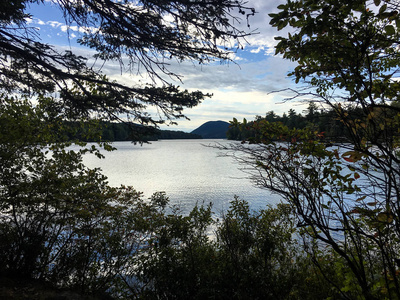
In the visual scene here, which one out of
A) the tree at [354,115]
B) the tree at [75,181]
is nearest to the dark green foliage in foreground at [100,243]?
the tree at [75,181]

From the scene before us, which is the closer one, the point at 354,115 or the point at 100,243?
the point at 354,115

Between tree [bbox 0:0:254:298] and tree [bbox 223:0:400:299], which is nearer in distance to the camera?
tree [bbox 223:0:400:299]

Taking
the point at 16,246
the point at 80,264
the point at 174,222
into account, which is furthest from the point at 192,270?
the point at 16,246

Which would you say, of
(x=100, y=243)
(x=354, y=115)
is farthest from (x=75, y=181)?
(x=354, y=115)

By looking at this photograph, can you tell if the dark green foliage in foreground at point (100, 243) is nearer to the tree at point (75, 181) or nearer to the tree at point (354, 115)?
the tree at point (75, 181)

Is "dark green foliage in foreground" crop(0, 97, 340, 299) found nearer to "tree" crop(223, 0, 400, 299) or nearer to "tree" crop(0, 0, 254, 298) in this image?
"tree" crop(0, 0, 254, 298)

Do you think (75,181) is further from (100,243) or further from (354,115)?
(354,115)

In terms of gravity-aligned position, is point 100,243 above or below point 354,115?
below

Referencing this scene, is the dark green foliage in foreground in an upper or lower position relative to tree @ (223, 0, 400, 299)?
lower

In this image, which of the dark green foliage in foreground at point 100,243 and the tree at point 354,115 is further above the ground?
the tree at point 354,115

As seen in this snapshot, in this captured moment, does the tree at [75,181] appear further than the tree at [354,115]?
Yes

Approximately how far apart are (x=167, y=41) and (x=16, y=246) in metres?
5.10

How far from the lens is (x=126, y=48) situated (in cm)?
534

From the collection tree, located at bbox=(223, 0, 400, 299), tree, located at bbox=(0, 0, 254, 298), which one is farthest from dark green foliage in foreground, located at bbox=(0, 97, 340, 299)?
tree, located at bbox=(223, 0, 400, 299)
